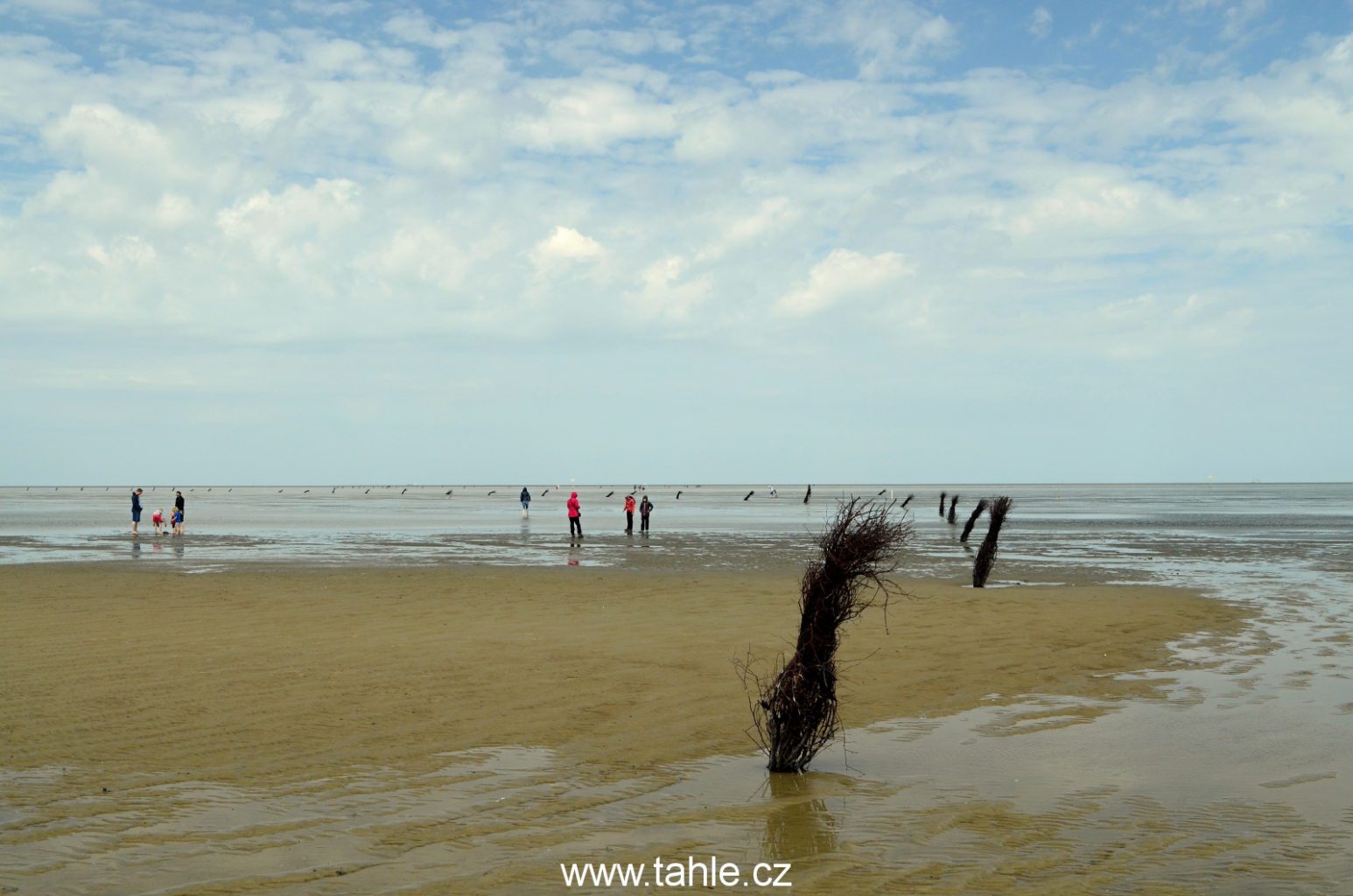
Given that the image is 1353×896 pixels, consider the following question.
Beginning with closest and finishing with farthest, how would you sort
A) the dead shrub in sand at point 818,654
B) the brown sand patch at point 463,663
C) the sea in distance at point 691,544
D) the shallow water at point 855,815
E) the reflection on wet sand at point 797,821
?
the shallow water at point 855,815 → the reflection on wet sand at point 797,821 → the dead shrub in sand at point 818,654 → the brown sand patch at point 463,663 → the sea in distance at point 691,544

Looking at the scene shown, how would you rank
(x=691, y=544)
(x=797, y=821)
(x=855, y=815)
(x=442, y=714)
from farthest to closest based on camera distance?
(x=691, y=544) < (x=442, y=714) < (x=855, y=815) < (x=797, y=821)

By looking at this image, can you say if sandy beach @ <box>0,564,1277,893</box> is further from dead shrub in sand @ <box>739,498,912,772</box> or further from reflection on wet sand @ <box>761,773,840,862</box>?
dead shrub in sand @ <box>739,498,912,772</box>

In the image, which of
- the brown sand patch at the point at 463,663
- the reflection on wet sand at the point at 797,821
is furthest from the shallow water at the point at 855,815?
the brown sand patch at the point at 463,663

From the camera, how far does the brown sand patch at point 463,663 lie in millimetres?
8398

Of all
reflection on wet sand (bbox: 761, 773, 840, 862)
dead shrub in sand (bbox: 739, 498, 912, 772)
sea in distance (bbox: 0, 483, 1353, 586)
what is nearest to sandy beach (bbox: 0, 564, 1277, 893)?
reflection on wet sand (bbox: 761, 773, 840, 862)

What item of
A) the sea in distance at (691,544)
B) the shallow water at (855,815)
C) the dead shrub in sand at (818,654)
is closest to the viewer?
the shallow water at (855,815)

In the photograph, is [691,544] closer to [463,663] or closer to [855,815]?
[463,663]

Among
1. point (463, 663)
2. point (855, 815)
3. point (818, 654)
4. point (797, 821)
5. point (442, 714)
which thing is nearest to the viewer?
point (797, 821)

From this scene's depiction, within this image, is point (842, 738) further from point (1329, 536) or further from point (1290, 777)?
point (1329, 536)

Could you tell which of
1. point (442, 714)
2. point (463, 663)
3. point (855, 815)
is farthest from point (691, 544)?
point (855, 815)

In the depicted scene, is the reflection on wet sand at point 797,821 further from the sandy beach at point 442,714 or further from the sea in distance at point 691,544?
the sea in distance at point 691,544

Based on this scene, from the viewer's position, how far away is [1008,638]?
14.1 meters

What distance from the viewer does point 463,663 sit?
1179cm

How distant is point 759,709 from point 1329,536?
38.0 metres
